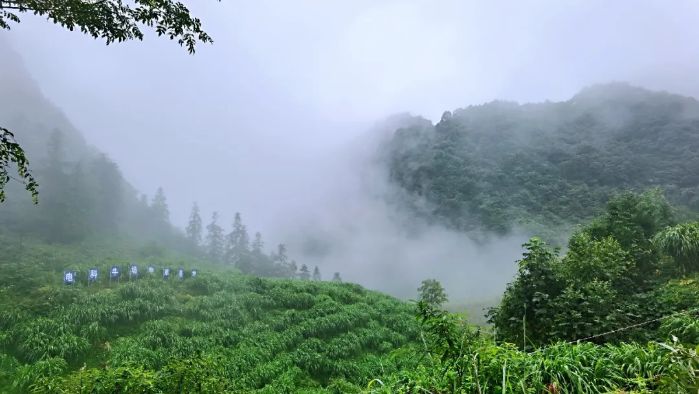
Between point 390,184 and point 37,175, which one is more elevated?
point 390,184

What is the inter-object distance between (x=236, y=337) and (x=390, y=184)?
7708cm

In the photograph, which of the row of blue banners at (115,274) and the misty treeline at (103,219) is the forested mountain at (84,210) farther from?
the row of blue banners at (115,274)

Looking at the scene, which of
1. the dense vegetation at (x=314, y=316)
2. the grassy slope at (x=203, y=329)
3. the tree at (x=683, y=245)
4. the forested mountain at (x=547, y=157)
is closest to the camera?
the dense vegetation at (x=314, y=316)

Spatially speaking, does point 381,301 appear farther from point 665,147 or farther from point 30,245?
point 665,147

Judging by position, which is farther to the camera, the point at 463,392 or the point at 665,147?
the point at 665,147

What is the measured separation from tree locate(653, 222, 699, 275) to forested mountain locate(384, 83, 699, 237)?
128 feet

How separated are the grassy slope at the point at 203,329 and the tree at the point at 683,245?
930cm

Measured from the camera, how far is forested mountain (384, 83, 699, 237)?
58219 mm

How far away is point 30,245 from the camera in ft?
96.9

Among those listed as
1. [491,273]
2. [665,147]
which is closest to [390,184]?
[491,273]

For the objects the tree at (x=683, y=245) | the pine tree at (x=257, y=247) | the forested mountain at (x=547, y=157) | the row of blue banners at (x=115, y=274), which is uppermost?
the forested mountain at (x=547, y=157)

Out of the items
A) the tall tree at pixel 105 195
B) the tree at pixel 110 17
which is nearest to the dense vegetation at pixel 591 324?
the tree at pixel 110 17

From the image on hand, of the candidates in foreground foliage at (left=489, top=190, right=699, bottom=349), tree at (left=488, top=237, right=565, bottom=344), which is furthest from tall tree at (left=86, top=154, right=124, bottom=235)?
foreground foliage at (left=489, top=190, right=699, bottom=349)

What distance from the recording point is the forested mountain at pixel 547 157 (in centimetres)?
5822
